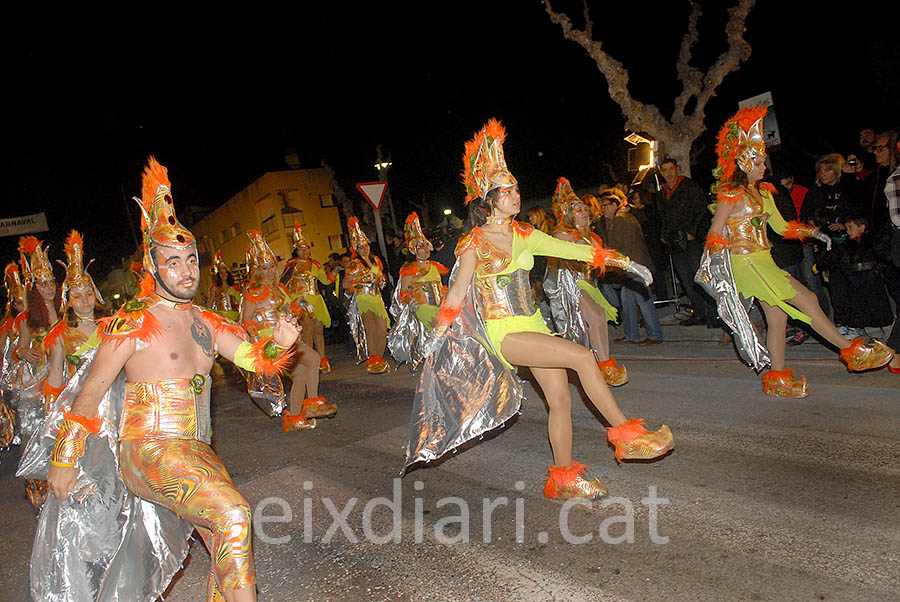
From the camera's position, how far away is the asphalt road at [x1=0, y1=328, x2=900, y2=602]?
9.95 ft

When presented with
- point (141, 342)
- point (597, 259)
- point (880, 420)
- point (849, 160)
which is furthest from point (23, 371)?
point (849, 160)

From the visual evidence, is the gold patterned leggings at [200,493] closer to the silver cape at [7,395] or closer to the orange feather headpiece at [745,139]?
the orange feather headpiece at [745,139]

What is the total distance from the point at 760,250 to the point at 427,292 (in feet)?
16.0

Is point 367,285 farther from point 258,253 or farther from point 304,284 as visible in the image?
point 258,253

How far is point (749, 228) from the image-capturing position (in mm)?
5801

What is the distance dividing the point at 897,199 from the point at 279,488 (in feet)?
18.8

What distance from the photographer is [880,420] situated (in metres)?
4.60

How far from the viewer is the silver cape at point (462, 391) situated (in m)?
4.53

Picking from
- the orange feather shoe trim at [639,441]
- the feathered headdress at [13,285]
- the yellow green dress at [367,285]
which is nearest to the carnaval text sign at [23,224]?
the feathered headdress at [13,285]

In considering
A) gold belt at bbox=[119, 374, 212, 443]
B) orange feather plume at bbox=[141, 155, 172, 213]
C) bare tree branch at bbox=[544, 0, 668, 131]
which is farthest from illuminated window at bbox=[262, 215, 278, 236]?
gold belt at bbox=[119, 374, 212, 443]

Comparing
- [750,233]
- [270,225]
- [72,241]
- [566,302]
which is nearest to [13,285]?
[72,241]

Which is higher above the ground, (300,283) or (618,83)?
(618,83)

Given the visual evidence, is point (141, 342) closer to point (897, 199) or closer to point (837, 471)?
point (837, 471)

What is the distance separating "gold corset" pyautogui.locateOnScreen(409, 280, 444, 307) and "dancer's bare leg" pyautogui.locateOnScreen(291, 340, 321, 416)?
2587 millimetres
